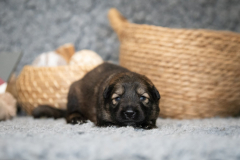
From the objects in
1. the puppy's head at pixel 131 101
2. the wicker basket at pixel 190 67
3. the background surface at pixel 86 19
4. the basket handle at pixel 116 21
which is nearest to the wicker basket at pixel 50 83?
the basket handle at pixel 116 21

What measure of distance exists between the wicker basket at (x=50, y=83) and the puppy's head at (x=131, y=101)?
2.77 feet

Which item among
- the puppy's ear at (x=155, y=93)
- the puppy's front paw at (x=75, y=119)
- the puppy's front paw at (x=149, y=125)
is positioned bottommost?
the puppy's front paw at (x=75, y=119)

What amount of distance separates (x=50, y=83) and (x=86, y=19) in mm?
1345

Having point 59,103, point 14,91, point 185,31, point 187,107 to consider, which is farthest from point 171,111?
point 14,91

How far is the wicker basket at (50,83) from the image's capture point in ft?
8.99

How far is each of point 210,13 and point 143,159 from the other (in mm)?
3120

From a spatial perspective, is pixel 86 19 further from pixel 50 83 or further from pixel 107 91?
pixel 107 91

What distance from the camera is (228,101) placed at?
2.70m

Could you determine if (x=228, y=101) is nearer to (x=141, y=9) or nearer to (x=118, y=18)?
(x=118, y=18)

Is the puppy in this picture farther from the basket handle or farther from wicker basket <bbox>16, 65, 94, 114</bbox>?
the basket handle

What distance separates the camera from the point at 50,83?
2.74 metres

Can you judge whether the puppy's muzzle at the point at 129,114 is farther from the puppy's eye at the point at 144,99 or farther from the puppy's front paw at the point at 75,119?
the puppy's front paw at the point at 75,119

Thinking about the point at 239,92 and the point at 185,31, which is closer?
the point at 185,31

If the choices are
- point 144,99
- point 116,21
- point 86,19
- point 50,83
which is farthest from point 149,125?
point 86,19
